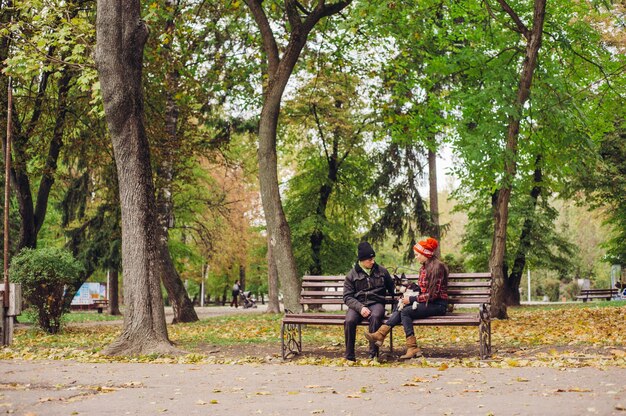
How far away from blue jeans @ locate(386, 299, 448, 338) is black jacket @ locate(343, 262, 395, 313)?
451mm

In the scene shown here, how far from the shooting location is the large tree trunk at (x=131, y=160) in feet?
41.8

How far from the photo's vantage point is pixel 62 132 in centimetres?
2227

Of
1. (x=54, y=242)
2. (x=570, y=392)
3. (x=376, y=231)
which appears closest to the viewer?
(x=570, y=392)

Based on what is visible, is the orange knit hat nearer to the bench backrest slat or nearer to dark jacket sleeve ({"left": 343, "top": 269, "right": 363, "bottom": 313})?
the bench backrest slat

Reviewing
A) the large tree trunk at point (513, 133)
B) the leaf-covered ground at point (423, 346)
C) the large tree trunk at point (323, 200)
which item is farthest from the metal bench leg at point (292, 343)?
the large tree trunk at point (323, 200)

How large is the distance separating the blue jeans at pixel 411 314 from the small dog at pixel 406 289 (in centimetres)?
7

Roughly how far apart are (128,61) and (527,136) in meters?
11.7

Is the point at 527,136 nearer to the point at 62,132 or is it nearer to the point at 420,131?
the point at 420,131

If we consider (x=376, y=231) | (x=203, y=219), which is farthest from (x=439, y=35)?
(x=203, y=219)

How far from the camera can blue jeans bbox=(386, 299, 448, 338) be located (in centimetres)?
1102

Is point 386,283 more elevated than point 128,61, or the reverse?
point 128,61

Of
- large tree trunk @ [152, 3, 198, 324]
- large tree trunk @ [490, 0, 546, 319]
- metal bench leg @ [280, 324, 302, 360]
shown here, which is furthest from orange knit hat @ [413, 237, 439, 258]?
large tree trunk @ [152, 3, 198, 324]

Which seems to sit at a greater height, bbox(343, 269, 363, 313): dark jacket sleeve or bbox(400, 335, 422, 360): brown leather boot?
bbox(343, 269, 363, 313): dark jacket sleeve

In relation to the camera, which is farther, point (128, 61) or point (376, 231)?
point (376, 231)
